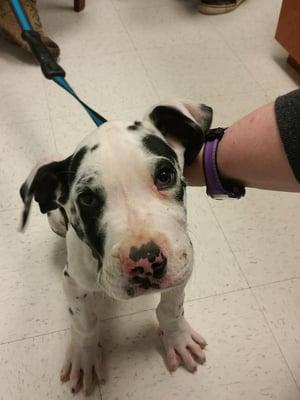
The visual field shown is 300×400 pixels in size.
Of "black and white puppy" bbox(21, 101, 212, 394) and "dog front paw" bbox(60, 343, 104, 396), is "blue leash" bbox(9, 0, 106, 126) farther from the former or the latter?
"dog front paw" bbox(60, 343, 104, 396)

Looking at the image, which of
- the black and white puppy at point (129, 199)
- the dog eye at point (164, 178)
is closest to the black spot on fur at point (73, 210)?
the black and white puppy at point (129, 199)

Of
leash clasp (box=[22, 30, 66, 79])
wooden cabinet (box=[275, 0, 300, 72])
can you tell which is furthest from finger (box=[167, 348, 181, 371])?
wooden cabinet (box=[275, 0, 300, 72])

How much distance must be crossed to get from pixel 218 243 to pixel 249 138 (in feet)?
2.74

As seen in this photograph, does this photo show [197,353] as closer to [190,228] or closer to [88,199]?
[190,228]


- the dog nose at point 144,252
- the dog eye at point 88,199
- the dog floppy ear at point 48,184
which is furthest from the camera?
the dog floppy ear at point 48,184

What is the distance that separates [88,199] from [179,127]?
1.12ft

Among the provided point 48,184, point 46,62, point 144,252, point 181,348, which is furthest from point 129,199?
point 181,348

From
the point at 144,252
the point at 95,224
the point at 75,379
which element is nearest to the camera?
the point at 144,252

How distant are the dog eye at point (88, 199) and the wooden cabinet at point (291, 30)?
6.77ft

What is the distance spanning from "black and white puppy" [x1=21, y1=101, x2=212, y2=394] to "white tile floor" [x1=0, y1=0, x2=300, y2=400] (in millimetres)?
422

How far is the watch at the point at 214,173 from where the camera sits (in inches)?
53.5

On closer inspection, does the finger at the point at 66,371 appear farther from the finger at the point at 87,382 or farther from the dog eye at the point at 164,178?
the dog eye at the point at 164,178

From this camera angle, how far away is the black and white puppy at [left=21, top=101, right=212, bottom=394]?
3.38 ft

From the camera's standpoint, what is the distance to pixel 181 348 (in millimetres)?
1635
